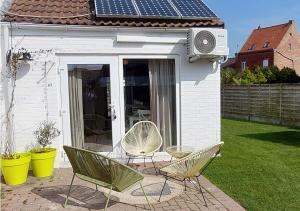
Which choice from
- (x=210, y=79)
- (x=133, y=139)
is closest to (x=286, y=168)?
(x=210, y=79)

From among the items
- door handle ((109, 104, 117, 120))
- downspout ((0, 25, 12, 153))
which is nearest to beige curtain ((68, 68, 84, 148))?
door handle ((109, 104, 117, 120))

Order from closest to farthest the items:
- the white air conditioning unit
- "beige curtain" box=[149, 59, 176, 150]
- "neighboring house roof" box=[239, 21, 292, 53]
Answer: the white air conditioning unit < "beige curtain" box=[149, 59, 176, 150] < "neighboring house roof" box=[239, 21, 292, 53]

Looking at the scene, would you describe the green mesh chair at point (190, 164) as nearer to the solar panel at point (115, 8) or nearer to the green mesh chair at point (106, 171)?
the green mesh chair at point (106, 171)

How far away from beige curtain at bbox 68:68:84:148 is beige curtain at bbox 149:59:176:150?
1.69 m

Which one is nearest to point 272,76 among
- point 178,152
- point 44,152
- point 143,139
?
point 143,139

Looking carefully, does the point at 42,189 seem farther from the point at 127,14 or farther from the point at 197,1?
the point at 197,1

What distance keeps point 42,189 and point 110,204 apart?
153cm

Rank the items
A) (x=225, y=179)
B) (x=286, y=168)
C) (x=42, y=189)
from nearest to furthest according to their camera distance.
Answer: (x=42, y=189), (x=225, y=179), (x=286, y=168)

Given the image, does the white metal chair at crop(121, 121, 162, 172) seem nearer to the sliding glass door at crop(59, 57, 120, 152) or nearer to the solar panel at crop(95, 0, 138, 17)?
the sliding glass door at crop(59, 57, 120, 152)

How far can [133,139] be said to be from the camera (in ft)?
25.9

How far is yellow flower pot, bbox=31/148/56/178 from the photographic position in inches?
277

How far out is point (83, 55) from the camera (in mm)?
7859

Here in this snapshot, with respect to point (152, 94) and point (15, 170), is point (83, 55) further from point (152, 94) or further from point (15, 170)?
point (15, 170)

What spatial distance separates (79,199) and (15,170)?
62.9 inches
